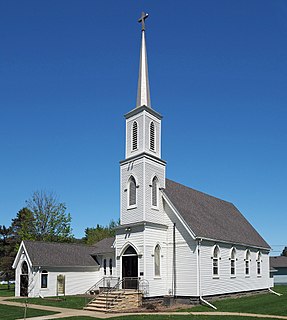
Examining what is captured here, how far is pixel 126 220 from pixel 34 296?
12.0m

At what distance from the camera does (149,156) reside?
29.3 m

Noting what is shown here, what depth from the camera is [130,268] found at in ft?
94.1

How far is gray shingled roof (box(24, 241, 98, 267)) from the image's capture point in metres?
36.2

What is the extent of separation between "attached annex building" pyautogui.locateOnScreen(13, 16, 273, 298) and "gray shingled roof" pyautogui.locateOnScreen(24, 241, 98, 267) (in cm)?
17

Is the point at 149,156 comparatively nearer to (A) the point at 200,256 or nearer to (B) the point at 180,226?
(B) the point at 180,226

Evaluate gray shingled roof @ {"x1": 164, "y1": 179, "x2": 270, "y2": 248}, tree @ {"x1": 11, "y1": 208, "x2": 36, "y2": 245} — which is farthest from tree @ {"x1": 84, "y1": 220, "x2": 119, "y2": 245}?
gray shingled roof @ {"x1": 164, "y1": 179, "x2": 270, "y2": 248}

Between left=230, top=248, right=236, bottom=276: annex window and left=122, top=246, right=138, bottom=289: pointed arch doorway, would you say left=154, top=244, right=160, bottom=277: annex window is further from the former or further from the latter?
left=230, top=248, right=236, bottom=276: annex window

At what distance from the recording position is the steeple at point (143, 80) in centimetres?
3070

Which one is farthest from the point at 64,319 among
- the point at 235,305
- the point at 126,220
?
the point at 235,305

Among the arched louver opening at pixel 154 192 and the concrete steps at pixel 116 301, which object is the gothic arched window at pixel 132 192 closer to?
the arched louver opening at pixel 154 192

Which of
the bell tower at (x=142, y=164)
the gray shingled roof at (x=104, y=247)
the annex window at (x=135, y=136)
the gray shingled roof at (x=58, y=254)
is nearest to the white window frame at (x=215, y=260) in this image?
the bell tower at (x=142, y=164)

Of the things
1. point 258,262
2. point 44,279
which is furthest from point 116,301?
point 258,262

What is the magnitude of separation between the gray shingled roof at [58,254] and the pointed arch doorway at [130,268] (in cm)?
978

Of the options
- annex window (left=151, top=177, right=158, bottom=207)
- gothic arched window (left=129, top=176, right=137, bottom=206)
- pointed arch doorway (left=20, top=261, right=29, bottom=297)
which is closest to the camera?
gothic arched window (left=129, top=176, right=137, bottom=206)
